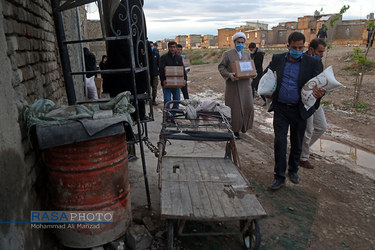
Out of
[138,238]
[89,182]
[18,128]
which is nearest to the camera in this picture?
[18,128]

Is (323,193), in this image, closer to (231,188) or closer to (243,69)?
(231,188)

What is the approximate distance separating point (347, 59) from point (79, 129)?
15.2 meters

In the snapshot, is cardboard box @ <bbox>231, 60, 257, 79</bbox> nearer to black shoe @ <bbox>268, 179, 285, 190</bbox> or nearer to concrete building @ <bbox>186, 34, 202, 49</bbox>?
black shoe @ <bbox>268, 179, 285, 190</bbox>

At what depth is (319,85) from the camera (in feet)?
10.8

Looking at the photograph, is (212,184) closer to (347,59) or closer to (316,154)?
(316,154)

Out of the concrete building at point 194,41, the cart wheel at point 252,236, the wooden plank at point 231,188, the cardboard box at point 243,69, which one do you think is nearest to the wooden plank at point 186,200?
the wooden plank at point 231,188

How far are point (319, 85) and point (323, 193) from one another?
142 cm

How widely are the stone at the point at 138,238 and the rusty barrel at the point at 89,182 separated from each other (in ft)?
0.36

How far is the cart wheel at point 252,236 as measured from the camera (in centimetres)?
236

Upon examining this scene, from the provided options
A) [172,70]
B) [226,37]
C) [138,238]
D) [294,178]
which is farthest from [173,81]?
[226,37]

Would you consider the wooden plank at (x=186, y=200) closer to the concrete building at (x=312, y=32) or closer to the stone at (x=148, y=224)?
the stone at (x=148, y=224)

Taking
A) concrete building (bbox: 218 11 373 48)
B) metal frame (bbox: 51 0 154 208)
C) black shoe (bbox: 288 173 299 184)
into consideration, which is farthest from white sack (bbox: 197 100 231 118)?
concrete building (bbox: 218 11 373 48)

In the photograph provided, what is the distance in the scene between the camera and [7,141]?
1.78 metres

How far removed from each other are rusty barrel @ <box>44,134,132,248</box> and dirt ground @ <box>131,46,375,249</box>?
0.64 m
